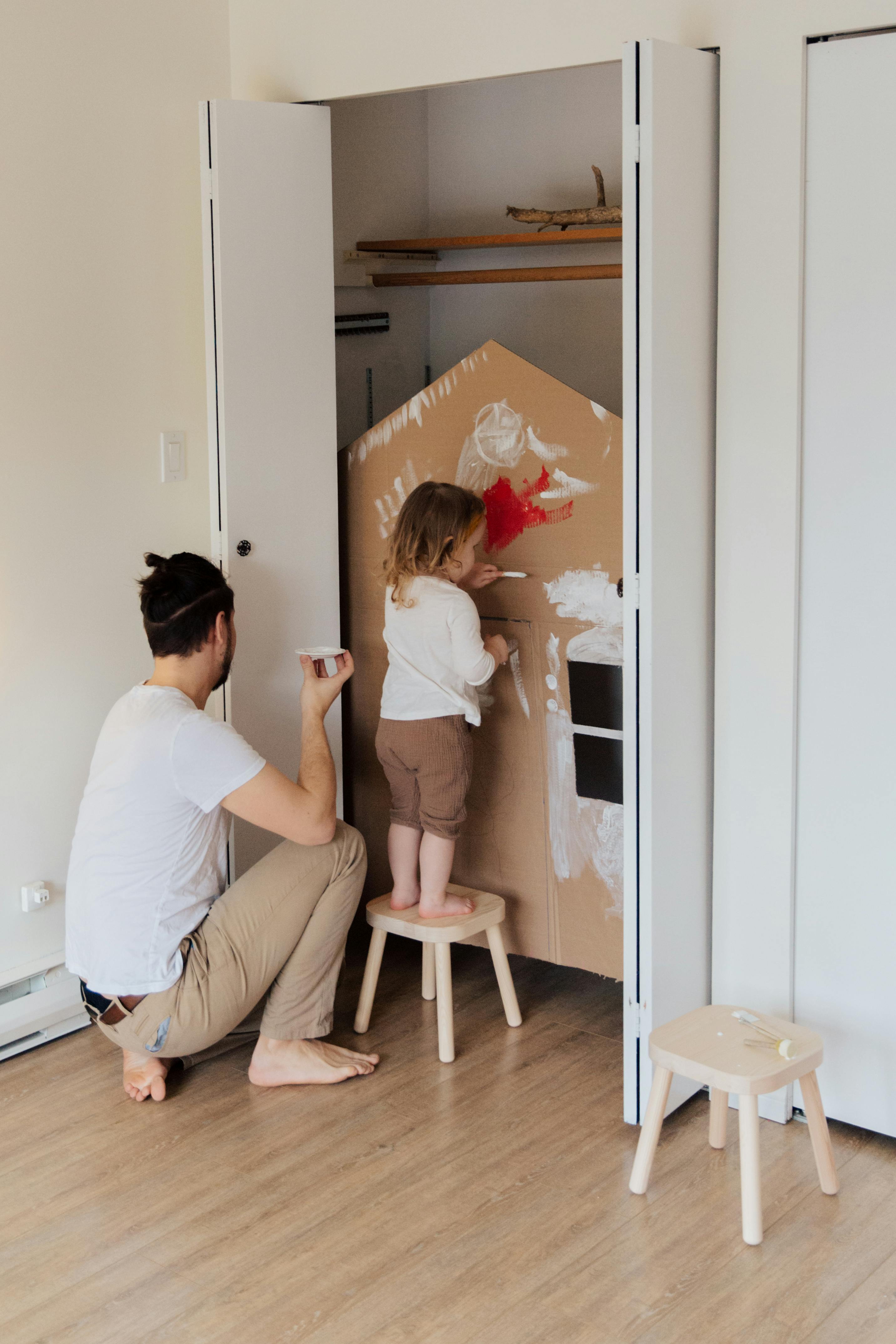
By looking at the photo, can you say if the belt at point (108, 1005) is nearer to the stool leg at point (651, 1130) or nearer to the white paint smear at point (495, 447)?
the stool leg at point (651, 1130)

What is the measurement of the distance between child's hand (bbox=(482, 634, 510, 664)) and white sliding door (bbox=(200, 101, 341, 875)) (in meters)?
0.43

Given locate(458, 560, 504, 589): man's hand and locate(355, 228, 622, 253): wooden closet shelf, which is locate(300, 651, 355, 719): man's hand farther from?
locate(355, 228, 622, 253): wooden closet shelf

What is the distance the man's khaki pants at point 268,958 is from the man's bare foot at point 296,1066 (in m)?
0.02

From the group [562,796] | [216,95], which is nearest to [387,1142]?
[562,796]

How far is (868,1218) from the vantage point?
2.11 meters

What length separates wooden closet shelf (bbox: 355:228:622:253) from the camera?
3.39 m

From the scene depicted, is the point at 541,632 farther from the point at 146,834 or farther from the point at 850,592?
the point at 146,834

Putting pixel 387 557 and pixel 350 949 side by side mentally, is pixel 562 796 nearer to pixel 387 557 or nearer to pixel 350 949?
pixel 387 557

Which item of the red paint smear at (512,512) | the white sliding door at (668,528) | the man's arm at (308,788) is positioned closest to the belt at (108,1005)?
the man's arm at (308,788)

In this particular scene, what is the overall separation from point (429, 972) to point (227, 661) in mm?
910

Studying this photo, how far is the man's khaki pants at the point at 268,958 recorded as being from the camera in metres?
2.44

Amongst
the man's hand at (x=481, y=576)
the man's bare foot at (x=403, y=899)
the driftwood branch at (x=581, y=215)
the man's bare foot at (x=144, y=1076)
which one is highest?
the driftwood branch at (x=581, y=215)

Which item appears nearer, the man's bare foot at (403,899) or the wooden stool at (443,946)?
the wooden stool at (443,946)

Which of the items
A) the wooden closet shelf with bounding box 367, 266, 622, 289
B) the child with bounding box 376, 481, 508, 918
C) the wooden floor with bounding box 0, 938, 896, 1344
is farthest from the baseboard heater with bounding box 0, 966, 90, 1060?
the wooden closet shelf with bounding box 367, 266, 622, 289
